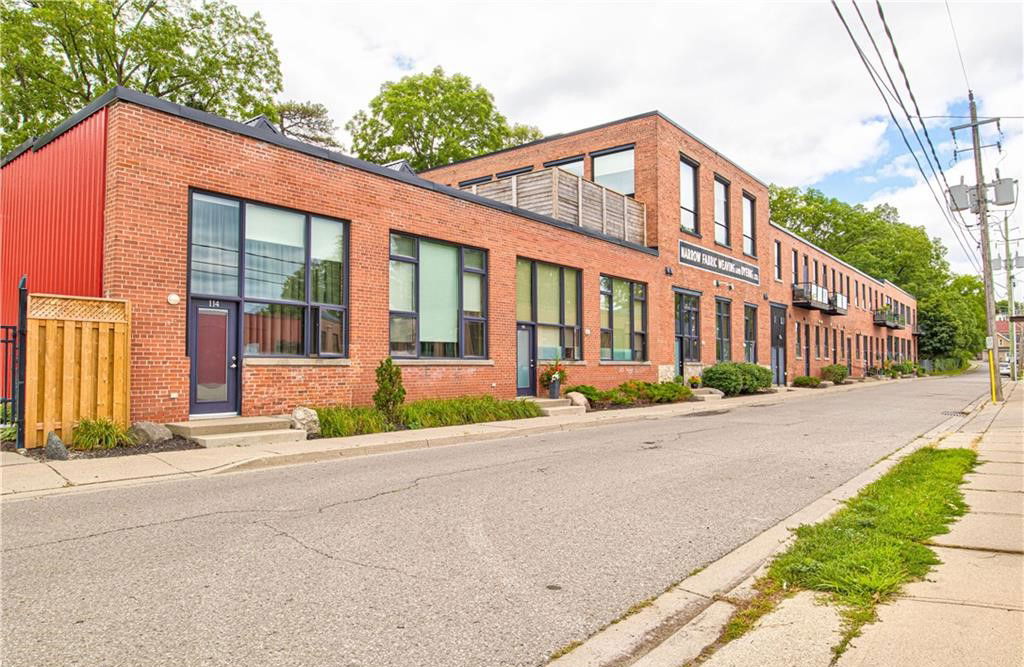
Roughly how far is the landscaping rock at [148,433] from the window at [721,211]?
24.1 m

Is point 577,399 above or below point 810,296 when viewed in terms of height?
below

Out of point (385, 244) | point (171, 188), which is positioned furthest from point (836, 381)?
point (171, 188)

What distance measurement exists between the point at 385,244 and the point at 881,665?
12.8m

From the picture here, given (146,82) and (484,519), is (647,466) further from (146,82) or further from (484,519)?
(146,82)

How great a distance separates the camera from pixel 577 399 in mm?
18078

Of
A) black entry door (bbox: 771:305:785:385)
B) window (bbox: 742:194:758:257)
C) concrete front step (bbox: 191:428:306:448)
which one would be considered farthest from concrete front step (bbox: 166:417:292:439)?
black entry door (bbox: 771:305:785:385)

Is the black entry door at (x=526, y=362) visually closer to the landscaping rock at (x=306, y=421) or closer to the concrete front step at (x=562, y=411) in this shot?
the concrete front step at (x=562, y=411)

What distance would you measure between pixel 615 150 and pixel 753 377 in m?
10.8

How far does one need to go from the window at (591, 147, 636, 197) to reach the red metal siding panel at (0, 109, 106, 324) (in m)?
17.8

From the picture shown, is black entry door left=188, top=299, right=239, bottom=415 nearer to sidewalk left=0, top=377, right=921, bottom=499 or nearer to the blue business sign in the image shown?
sidewalk left=0, top=377, right=921, bottom=499

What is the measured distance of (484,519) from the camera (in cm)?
595

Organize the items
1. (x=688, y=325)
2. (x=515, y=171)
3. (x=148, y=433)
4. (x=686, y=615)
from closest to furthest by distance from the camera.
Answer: (x=686, y=615) → (x=148, y=433) → (x=688, y=325) → (x=515, y=171)

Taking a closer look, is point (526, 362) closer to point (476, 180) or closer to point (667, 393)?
point (667, 393)

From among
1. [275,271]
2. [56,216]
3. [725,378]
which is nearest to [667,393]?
[725,378]
